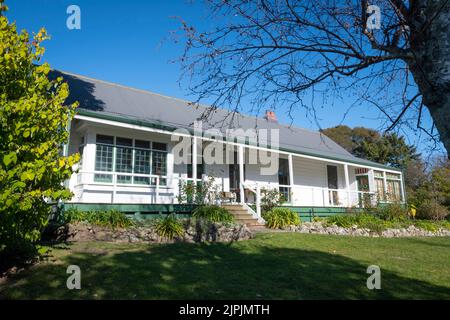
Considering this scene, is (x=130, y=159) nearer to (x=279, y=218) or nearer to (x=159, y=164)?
(x=159, y=164)

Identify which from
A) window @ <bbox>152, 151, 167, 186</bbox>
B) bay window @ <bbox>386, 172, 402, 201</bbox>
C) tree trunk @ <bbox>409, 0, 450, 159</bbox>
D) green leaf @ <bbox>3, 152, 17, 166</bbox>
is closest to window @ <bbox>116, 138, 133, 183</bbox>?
window @ <bbox>152, 151, 167, 186</bbox>

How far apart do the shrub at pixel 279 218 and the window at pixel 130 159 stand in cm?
461

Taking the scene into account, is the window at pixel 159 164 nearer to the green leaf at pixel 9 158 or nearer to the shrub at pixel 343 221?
the shrub at pixel 343 221

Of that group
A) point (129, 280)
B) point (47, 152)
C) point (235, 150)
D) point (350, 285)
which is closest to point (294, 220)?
point (235, 150)

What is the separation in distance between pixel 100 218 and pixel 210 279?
5.29m

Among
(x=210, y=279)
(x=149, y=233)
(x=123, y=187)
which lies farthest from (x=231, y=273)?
(x=123, y=187)

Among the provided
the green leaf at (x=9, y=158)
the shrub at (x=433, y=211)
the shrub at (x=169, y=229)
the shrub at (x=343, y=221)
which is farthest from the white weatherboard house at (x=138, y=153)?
the shrub at (x=433, y=211)

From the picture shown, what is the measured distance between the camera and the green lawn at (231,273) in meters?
4.81

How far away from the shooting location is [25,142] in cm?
503

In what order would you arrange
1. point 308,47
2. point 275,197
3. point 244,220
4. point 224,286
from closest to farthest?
point 308,47 < point 224,286 < point 244,220 < point 275,197

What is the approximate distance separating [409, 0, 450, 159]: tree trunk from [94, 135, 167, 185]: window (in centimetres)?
1041

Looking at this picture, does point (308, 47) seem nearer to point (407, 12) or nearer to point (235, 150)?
point (407, 12)

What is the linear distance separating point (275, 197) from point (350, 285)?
9.58 metres

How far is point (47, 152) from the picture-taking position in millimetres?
5309
